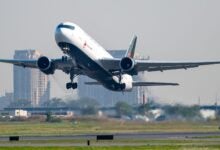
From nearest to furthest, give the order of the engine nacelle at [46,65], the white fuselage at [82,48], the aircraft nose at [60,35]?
the aircraft nose at [60,35] → the white fuselage at [82,48] → the engine nacelle at [46,65]

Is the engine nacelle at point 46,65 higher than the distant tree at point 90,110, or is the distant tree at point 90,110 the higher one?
the engine nacelle at point 46,65

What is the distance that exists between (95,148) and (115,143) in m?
6.89

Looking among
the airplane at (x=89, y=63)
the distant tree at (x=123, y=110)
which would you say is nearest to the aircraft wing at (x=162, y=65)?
the airplane at (x=89, y=63)

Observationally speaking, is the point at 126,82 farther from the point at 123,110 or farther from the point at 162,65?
the point at 162,65

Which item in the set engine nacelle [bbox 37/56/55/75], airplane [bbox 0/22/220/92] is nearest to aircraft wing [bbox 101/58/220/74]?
airplane [bbox 0/22/220/92]

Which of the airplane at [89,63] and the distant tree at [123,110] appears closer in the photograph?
the airplane at [89,63]

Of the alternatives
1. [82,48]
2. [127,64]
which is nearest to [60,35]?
[82,48]

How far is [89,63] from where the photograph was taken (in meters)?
80.2

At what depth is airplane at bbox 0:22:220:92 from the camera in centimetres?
7906

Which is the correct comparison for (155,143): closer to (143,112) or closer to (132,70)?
(132,70)

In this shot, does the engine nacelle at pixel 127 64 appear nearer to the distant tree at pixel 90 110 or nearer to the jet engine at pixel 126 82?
the jet engine at pixel 126 82

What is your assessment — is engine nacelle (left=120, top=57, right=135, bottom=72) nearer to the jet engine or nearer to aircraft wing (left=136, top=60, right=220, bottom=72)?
aircraft wing (left=136, top=60, right=220, bottom=72)

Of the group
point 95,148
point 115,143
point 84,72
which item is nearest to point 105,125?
point 84,72

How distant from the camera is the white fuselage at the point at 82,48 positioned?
258ft
